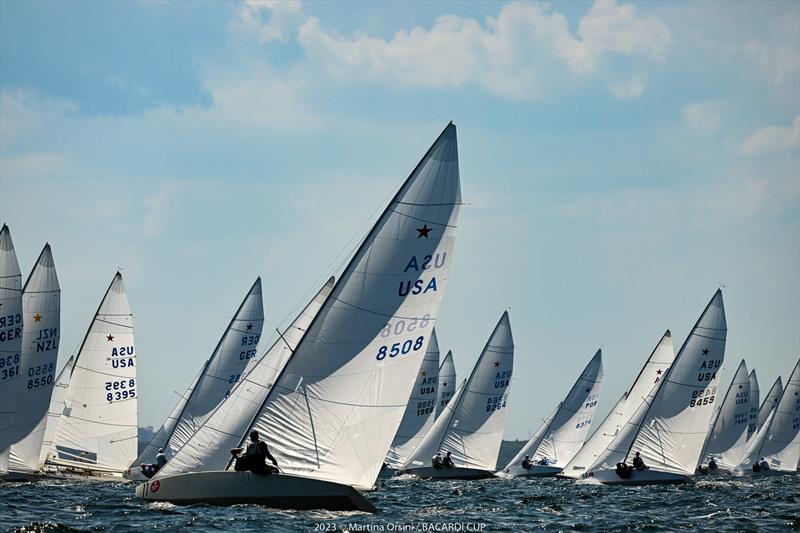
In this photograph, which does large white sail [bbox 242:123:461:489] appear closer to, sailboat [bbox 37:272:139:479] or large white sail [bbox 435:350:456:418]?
sailboat [bbox 37:272:139:479]

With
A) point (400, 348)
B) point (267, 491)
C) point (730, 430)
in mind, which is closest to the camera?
point (267, 491)

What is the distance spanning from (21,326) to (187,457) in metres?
11.8

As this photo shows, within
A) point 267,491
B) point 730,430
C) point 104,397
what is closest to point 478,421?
point 104,397

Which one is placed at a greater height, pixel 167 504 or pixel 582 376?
pixel 582 376

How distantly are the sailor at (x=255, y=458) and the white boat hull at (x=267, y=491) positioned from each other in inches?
5.9

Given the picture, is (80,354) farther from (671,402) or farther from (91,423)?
(671,402)

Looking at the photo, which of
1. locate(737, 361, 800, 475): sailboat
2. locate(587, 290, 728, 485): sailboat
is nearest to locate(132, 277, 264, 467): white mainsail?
locate(587, 290, 728, 485): sailboat

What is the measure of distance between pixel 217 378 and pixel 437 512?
72.5 ft

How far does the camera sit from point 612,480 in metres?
45.3

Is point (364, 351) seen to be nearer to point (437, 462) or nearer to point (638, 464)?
point (638, 464)

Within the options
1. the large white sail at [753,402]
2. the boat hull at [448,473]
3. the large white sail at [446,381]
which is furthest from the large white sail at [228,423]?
the large white sail at [753,402]

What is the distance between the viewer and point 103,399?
44250 mm

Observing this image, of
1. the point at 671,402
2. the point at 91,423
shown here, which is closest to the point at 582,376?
the point at 671,402

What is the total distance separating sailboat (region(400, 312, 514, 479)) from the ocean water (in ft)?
48.5
